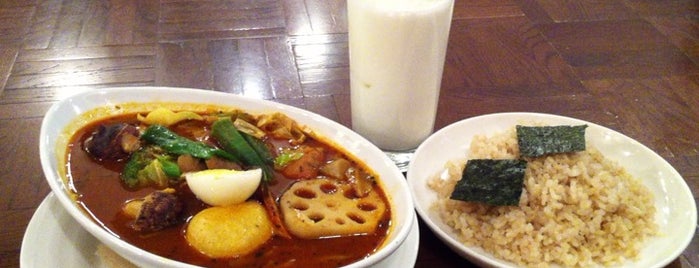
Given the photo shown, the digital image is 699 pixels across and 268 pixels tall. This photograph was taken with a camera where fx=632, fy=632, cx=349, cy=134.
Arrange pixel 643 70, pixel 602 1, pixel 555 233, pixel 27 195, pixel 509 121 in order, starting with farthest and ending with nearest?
pixel 602 1, pixel 643 70, pixel 509 121, pixel 27 195, pixel 555 233

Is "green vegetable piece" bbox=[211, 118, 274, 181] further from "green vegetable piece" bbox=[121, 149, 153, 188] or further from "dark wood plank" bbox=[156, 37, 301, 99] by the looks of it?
"dark wood plank" bbox=[156, 37, 301, 99]

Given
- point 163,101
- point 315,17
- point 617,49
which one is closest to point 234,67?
point 315,17

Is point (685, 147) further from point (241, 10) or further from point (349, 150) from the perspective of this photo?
point (241, 10)

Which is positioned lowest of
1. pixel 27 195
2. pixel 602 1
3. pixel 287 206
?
pixel 602 1

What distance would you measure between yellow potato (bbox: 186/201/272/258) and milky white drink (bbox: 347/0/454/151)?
40 centimetres

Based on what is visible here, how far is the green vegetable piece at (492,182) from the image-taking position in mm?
950

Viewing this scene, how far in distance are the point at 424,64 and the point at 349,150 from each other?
23cm

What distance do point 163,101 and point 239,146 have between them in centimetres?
19

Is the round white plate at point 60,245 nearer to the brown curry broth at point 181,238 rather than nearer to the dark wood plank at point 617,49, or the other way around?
the brown curry broth at point 181,238

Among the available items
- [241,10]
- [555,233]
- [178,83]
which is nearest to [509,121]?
[555,233]

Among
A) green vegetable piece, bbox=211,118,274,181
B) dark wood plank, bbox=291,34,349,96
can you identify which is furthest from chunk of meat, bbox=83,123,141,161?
dark wood plank, bbox=291,34,349,96

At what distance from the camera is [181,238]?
0.80 meters

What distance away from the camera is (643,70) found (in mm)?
1537

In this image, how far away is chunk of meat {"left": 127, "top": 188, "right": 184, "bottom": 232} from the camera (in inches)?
31.4
